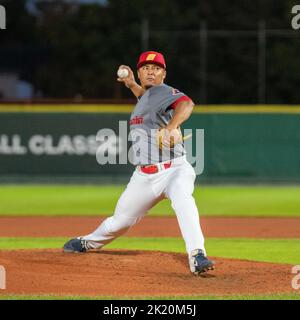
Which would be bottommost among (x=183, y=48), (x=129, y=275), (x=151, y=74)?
(x=129, y=275)

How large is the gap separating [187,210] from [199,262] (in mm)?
429

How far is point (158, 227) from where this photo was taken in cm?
1181

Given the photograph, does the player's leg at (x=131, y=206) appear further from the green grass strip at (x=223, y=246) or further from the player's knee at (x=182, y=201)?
the green grass strip at (x=223, y=246)

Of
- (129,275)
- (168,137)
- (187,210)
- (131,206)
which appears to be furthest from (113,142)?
(168,137)

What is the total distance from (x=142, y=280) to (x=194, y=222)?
596 millimetres

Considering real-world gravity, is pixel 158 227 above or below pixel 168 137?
below

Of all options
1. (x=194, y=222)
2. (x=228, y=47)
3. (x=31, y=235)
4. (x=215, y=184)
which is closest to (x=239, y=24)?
(x=228, y=47)

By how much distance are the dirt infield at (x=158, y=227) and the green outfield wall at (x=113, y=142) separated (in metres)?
5.70

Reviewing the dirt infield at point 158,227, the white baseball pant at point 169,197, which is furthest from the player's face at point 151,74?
the dirt infield at point 158,227

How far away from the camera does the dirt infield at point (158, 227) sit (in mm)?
10906

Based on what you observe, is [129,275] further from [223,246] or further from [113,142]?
[113,142]

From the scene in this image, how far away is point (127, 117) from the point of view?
18.7 m

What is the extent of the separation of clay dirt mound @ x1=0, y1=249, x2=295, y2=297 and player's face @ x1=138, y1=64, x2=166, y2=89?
1.53m

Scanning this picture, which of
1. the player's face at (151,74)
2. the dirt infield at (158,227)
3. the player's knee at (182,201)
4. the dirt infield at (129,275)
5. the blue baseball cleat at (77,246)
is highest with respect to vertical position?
the player's face at (151,74)
